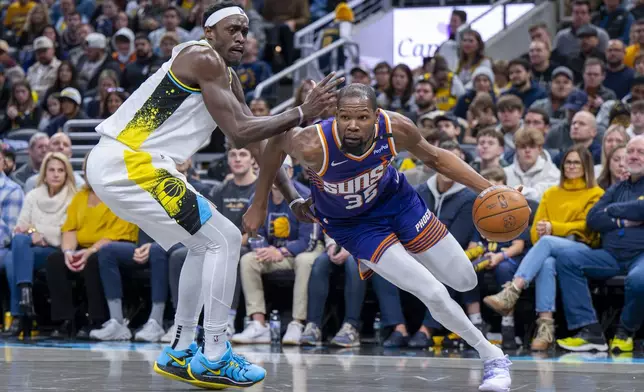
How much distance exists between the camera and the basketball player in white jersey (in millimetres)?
5758

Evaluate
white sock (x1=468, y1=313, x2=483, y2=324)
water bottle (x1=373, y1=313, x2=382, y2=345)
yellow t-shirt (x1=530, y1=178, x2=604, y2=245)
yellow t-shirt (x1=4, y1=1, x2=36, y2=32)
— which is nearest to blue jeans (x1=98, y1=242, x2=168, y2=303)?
water bottle (x1=373, y1=313, x2=382, y2=345)

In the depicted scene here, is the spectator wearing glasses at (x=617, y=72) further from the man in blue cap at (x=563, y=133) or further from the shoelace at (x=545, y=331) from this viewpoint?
the shoelace at (x=545, y=331)

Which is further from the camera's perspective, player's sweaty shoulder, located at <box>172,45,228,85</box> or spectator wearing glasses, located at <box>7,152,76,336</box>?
spectator wearing glasses, located at <box>7,152,76,336</box>

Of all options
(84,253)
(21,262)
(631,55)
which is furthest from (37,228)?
(631,55)

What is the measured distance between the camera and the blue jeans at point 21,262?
9.87 meters

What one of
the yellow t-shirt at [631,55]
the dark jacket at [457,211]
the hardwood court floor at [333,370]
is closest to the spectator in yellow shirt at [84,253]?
the hardwood court floor at [333,370]

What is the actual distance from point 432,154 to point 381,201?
44 cm

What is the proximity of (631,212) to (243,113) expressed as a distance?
3875 millimetres

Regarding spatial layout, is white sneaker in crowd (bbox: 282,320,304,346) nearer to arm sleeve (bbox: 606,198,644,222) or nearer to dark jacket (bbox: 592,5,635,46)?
arm sleeve (bbox: 606,198,644,222)

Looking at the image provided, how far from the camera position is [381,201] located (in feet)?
20.6

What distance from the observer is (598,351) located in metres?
8.29

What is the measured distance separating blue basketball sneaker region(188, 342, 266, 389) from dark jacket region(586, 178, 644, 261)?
12.1ft

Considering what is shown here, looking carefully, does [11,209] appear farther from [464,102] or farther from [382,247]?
[382,247]

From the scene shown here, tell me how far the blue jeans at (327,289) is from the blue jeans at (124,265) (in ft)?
4.49
